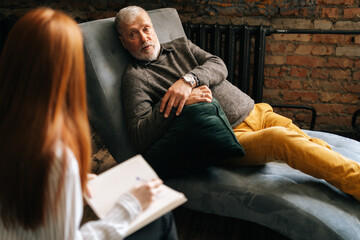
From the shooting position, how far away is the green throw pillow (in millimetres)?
1310

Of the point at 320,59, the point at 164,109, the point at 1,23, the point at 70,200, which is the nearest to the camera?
the point at 70,200

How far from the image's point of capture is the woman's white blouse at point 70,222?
0.64 metres

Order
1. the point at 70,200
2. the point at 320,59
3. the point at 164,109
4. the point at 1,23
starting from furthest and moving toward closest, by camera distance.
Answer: the point at 320,59 < the point at 1,23 < the point at 164,109 < the point at 70,200

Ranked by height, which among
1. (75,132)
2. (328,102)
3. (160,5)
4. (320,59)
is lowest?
(328,102)

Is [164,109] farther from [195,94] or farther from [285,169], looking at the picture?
[285,169]

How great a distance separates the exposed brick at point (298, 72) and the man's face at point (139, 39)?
127 centimetres

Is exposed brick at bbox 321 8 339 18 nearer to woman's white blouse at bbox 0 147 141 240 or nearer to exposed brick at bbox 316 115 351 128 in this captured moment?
exposed brick at bbox 316 115 351 128

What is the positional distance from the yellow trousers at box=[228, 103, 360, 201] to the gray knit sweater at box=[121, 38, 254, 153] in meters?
0.25

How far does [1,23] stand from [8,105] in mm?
1965

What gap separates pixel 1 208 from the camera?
693 millimetres

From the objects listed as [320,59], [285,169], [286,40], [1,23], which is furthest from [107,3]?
[285,169]

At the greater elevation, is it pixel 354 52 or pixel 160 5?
pixel 160 5

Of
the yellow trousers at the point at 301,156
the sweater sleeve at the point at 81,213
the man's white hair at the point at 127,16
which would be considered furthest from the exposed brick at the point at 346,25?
the sweater sleeve at the point at 81,213

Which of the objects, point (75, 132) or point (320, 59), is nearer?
point (75, 132)
